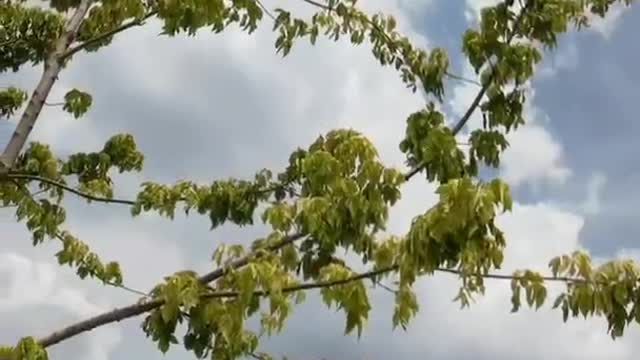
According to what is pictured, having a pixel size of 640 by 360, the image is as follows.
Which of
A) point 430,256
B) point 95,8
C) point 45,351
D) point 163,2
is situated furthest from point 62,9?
point 430,256

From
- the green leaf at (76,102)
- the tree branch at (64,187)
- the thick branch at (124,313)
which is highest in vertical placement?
the green leaf at (76,102)

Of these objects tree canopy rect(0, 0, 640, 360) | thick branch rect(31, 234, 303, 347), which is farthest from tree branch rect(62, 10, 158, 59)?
thick branch rect(31, 234, 303, 347)

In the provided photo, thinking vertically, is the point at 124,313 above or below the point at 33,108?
below

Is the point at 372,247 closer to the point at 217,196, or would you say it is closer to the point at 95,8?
the point at 217,196

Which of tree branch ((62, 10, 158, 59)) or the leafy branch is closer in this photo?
the leafy branch

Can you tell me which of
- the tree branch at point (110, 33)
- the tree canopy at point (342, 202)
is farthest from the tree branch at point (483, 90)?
the tree branch at point (110, 33)

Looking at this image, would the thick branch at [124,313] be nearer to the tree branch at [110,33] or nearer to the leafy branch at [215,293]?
the leafy branch at [215,293]

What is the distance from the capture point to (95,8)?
9648 millimetres

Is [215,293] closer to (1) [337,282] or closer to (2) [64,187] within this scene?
(1) [337,282]

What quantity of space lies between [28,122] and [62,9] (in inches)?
106

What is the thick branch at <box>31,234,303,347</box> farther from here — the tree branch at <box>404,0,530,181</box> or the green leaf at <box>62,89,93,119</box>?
the green leaf at <box>62,89,93,119</box>

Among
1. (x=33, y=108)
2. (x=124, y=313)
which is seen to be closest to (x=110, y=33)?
(x=33, y=108)

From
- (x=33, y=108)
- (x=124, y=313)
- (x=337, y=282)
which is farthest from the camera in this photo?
(x=33, y=108)

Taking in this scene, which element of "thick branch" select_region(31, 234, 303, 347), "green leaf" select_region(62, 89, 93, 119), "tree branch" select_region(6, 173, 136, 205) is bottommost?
"thick branch" select_region(31, 234, 303, 347)
